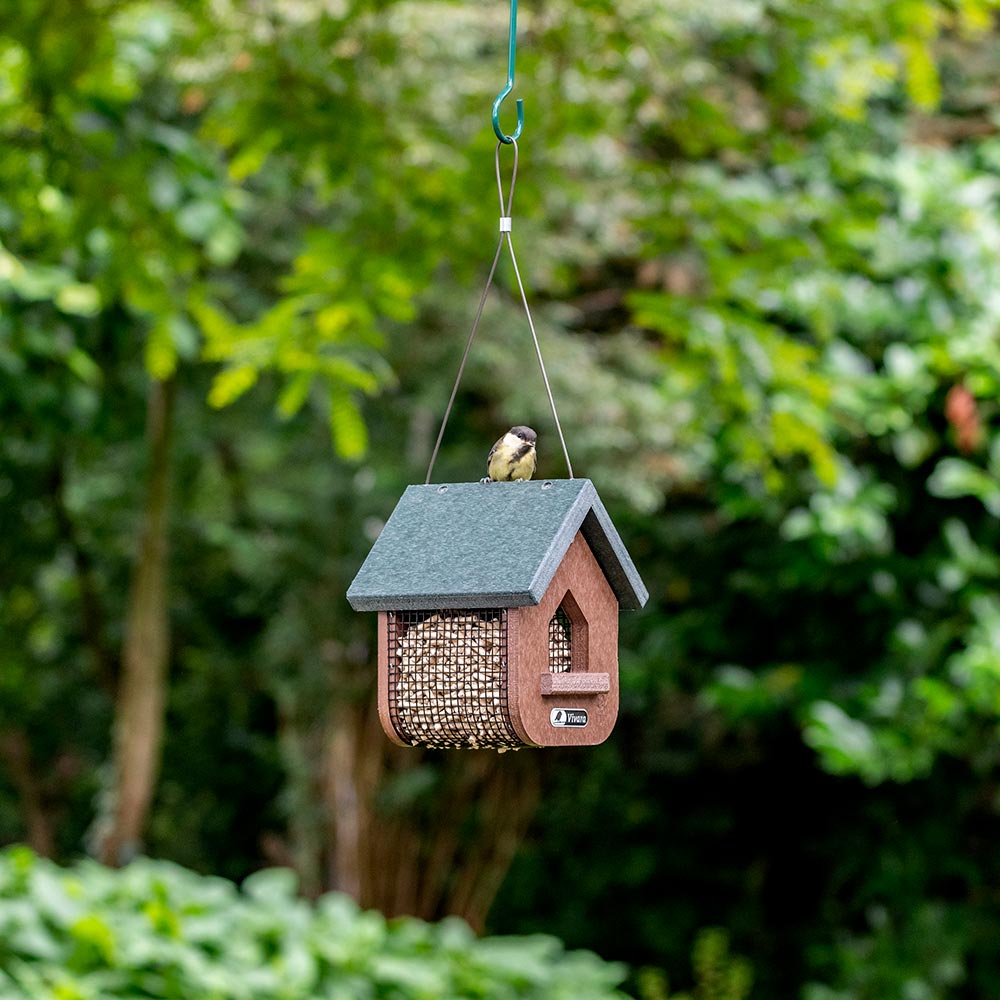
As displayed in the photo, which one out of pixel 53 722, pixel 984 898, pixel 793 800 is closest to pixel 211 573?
pixel 53 722

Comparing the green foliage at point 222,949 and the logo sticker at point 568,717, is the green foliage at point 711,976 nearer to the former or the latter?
the green foliage at point 222,949

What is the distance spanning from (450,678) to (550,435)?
384cm

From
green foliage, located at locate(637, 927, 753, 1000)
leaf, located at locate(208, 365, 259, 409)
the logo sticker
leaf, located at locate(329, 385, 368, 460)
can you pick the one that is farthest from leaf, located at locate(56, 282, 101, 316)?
green foliage, located at locate(637, 927, 753, 1000)

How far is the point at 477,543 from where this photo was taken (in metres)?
1.98

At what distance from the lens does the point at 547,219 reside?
5.22 meters

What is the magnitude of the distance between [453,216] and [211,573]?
433 centimetres

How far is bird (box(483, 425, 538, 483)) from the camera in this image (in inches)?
84.8

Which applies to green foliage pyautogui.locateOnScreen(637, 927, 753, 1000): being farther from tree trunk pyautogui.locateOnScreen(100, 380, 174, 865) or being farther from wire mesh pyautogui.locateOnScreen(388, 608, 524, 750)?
wire mesh pyautogui.locateOnScreen(388, 608, 524, 750)

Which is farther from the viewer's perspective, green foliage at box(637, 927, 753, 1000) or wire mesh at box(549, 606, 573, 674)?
green foliage at box(637, 927, 753, 1000)

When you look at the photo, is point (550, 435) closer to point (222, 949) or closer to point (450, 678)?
point (222, 949)

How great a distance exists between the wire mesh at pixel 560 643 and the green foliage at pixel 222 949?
237cm

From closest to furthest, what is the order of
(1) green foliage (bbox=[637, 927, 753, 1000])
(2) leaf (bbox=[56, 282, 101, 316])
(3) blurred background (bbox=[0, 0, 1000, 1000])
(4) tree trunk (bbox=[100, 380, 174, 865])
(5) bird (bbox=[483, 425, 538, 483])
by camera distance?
(5) bird (bbox=[483, 425, 538, 483])
(3) blurred background (bbox=[0, 0, 1000, 1000])
(2) leaf (bbox=[56, 282, 101, 316])
(4) tree trunk (bbox=[100, 380, 174, 865])
(1) green foliage (bbox=[637, 927, 753, 1000])

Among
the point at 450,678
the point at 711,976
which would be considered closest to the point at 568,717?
the point at 450,678

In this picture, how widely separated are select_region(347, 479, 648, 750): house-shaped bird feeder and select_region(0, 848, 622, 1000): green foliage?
7.64 ft
